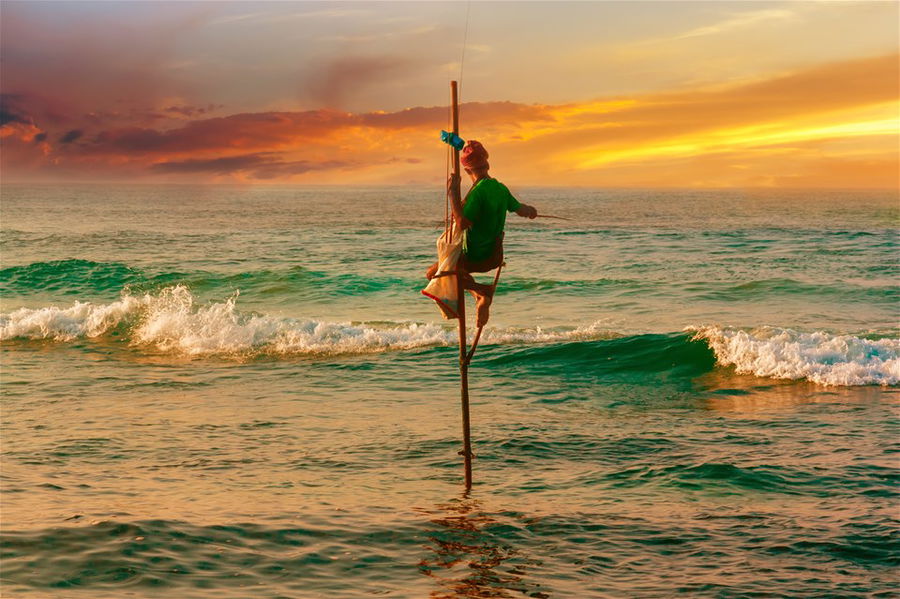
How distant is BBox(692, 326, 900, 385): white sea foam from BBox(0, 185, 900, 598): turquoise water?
0.06 metres

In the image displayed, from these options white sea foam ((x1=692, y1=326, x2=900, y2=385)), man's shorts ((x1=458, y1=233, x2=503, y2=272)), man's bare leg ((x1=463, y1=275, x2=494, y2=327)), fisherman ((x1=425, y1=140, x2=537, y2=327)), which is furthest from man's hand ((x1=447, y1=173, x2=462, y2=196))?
white sea foam ((x1=692, y1=326, x2=900, y2=385))

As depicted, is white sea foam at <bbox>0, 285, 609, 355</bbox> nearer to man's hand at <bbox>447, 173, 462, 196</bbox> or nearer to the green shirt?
the green shirt

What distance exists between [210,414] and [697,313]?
13.8m

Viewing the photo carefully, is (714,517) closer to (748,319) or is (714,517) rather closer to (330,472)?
(330,472)

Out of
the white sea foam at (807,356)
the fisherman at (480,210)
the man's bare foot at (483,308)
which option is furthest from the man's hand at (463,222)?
the white sea foam at (807,356)

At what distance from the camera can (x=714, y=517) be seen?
28.2ft

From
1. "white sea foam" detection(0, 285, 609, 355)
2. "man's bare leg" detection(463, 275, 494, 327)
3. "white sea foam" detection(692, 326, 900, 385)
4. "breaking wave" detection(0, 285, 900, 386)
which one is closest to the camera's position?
"man's bare leg" detection(463, 275, 494, 327)

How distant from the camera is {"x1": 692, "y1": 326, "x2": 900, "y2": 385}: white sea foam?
14.9 metres

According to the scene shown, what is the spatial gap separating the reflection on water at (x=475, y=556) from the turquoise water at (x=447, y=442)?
0.10 feet

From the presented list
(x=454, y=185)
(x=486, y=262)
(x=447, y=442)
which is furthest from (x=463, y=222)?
(x=447, y=442)

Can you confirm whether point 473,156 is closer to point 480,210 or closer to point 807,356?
point 480,210

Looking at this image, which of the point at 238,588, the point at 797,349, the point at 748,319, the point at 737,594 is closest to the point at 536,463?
the point at 737,594

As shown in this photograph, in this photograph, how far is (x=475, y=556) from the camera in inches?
297

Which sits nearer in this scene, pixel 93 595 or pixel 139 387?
pixel 93 595
